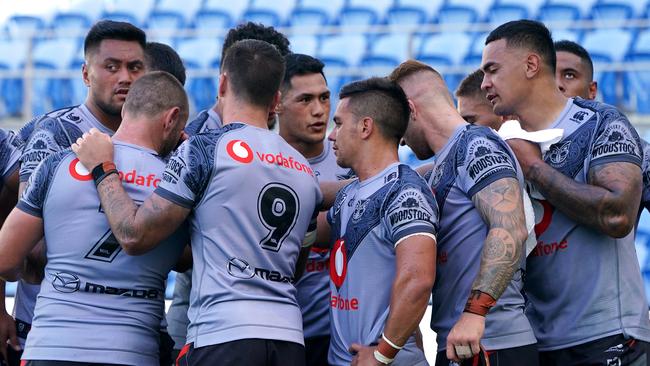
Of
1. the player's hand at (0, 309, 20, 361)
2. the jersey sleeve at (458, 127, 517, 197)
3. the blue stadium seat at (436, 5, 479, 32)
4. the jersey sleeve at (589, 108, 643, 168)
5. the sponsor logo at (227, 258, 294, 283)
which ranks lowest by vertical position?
the player's hand at (0, 309, 20, 361)

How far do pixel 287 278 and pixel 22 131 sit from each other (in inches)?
75.2

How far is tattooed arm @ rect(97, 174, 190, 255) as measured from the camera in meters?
4.17

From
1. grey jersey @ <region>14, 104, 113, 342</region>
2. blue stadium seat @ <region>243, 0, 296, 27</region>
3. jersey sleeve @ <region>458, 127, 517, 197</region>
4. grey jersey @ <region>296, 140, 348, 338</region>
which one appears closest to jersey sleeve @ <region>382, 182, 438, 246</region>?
jersey sleeve @ <region>458, 127, 517, 197</region>

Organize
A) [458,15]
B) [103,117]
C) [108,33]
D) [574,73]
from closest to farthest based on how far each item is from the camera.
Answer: [103,117], [108,33], [574,73], [458,15]

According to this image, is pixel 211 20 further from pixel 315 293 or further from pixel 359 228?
pixel 359 228

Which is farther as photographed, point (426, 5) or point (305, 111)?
point (426, 5)

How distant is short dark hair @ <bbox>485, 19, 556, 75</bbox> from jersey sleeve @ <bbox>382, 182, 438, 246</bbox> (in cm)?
100

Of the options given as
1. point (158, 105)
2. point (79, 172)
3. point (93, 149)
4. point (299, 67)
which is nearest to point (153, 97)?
point (158, 105)

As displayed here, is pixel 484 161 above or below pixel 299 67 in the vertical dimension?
below

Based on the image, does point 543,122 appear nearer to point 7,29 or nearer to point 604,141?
point 604,141

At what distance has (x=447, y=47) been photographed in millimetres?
13578

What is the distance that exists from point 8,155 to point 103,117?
58 cm

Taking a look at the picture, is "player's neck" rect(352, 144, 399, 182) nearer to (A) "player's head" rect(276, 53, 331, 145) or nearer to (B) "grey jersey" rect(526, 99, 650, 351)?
(B) "grey jersey" rect(526, 99, 650, 351)

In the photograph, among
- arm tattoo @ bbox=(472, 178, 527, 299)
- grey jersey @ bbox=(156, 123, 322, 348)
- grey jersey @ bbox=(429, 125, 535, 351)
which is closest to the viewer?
arm tattoo @ bbox=(472, 178, 527, 299)
